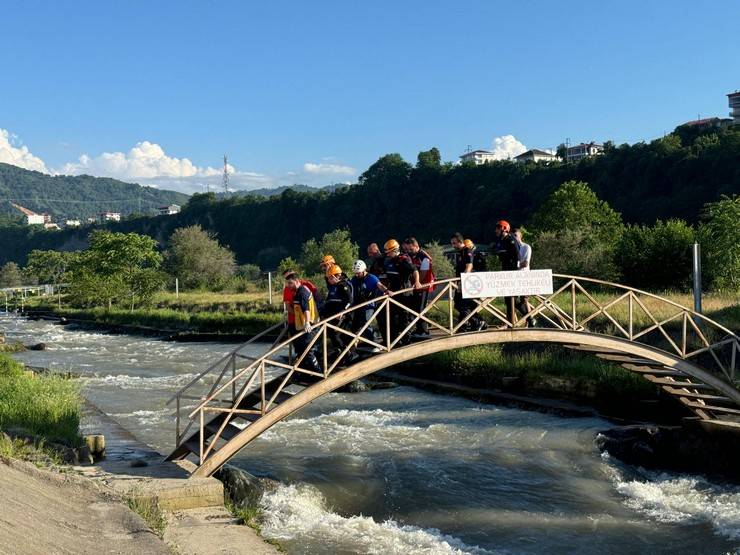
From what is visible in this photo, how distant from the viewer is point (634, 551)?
1057 centimetres

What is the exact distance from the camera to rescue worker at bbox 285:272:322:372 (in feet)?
37.8

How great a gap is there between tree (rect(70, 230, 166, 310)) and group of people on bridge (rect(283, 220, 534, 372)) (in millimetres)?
48084

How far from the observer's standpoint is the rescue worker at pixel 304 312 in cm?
1153

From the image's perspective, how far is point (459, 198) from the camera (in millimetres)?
100750

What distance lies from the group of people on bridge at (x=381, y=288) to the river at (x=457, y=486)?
2.42m

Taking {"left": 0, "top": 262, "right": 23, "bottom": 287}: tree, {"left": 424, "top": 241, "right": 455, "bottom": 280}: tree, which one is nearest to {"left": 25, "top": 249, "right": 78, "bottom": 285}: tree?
{"left": 0, "top": 262, "right": 23, "bottom": 287}: tree

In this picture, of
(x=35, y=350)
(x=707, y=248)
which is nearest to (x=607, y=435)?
(x=707, y=248)

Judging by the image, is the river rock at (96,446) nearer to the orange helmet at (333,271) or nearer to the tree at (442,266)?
the orange helmet at (333,271)

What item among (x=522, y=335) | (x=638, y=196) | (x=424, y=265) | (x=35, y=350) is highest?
(x=638, y=196)

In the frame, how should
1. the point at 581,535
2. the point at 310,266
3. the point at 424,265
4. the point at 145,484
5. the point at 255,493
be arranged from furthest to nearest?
the point at 310,266 < the point at 424,265 < the point at 255,493 < the point at 581,535 < the point at 145,484

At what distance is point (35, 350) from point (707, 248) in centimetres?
3210

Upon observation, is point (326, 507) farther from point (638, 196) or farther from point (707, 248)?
point (638, 196)

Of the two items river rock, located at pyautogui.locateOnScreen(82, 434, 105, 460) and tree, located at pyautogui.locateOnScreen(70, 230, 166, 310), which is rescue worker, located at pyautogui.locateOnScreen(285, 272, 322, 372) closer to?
river rock, located at pyautogui.locateOnScreen(82, 434, 105, 460)

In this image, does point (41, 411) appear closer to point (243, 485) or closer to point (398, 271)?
point (243, 485)
